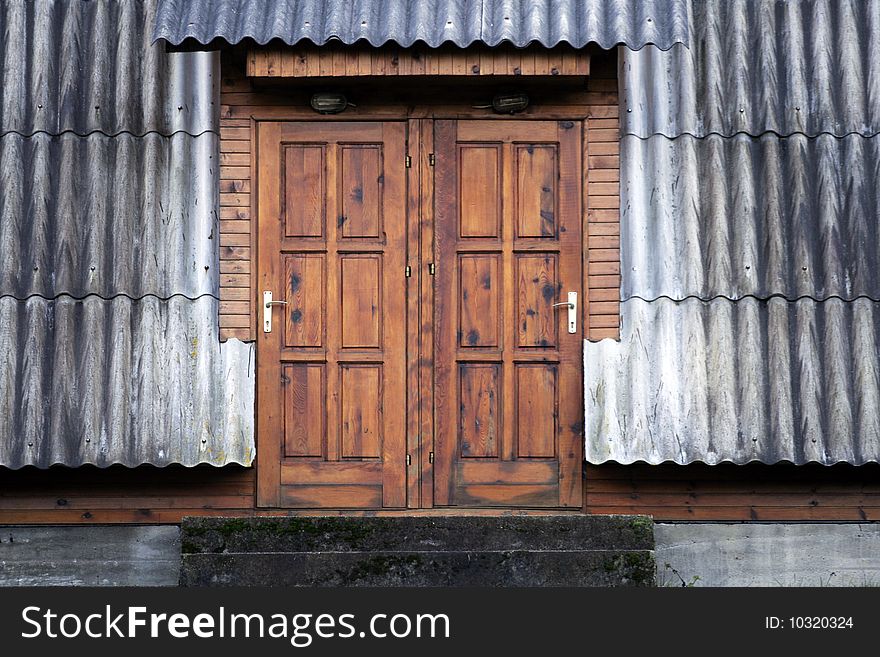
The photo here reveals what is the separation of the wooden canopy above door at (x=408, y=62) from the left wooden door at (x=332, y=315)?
0.53m

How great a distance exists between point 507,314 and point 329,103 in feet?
6.23

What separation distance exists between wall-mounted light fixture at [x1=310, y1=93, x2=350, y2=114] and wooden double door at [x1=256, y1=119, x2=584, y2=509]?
102mm

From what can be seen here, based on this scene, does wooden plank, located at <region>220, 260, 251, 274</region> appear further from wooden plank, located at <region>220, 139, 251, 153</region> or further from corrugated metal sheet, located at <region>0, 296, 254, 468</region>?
wooden plank, located at <region>220, 139, 251, 153</region>

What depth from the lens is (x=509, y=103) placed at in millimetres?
9461

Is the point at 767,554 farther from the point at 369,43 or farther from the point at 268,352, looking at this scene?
the point at 369,43

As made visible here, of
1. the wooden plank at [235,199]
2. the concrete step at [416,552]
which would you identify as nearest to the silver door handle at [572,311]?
the concrete step at [416,552]

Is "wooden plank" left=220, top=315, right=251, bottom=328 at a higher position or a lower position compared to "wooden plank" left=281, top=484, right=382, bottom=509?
higher

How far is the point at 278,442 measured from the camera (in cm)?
937

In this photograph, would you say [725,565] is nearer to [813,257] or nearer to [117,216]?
[813,257]

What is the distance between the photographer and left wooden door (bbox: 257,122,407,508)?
9.38 meters

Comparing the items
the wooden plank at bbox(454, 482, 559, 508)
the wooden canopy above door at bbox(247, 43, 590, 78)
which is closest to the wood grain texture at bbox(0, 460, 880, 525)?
the wooden plank at bbox(454, 482, 559, 508)

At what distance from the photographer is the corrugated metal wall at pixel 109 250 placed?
29.7 feet

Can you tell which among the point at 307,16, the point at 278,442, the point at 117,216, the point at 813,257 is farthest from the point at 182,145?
the point at 813,257

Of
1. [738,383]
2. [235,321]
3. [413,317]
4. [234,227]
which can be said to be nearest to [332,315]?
[413,317]
